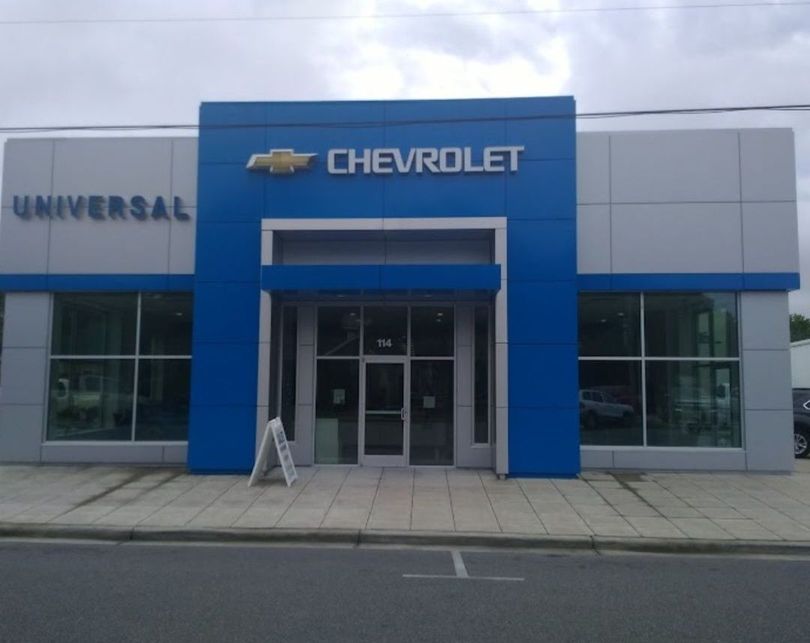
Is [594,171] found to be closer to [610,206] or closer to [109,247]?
[610,206]

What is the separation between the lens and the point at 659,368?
15.2m

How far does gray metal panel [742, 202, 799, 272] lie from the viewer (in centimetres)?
1484

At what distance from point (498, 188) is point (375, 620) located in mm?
9681

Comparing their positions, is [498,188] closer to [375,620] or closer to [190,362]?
[190,362]

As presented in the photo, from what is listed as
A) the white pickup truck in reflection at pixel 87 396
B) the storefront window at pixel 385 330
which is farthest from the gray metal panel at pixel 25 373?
the storefront window at pixel 385 330

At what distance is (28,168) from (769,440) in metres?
15.6

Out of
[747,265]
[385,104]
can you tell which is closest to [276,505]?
[385,104]

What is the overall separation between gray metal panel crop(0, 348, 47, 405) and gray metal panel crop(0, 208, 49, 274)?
1.64 m

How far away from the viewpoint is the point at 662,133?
49.7ft

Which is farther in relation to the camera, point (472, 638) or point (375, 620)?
point (375, 620)

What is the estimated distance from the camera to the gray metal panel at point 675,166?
590 inches

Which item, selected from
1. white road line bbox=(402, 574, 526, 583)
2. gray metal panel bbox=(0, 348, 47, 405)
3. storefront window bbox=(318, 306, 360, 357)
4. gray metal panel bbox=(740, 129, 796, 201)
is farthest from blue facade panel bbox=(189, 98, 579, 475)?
white road line bbox=(402, 574, 526, 583)

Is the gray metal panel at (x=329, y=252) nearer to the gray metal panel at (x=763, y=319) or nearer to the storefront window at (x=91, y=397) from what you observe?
the storefront window at (x=91, y=397)

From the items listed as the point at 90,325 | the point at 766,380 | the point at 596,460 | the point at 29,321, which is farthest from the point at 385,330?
the point at 766,380
